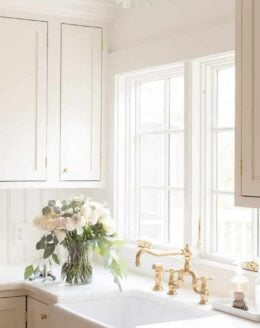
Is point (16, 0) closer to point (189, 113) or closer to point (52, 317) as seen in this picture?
point (189, 113)

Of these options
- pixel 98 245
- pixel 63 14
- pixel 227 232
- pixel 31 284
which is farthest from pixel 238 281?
pixel 63 14

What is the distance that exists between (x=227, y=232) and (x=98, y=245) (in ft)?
2.18

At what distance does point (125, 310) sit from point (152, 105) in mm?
1280

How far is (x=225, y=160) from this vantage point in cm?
359

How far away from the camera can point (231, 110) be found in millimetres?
3557

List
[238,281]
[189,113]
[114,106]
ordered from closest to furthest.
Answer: [238,281]
[189,113]
[114,106]

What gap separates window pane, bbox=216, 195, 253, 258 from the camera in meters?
3.42

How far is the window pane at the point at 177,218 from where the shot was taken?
389 centimetres

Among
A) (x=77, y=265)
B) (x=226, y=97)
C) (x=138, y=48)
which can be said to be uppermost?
(x=138, y=48)

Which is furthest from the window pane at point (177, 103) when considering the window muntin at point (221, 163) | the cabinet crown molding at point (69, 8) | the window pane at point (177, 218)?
the cabinet crown molding at point (69, 8)

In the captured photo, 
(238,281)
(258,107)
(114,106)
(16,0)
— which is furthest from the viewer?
(114,106)

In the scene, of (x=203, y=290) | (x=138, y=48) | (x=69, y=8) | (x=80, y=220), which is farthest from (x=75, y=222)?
(x=69, y=8)

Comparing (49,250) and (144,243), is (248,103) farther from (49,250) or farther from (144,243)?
(144,243)

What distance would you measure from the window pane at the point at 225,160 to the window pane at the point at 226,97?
0.20 ft
